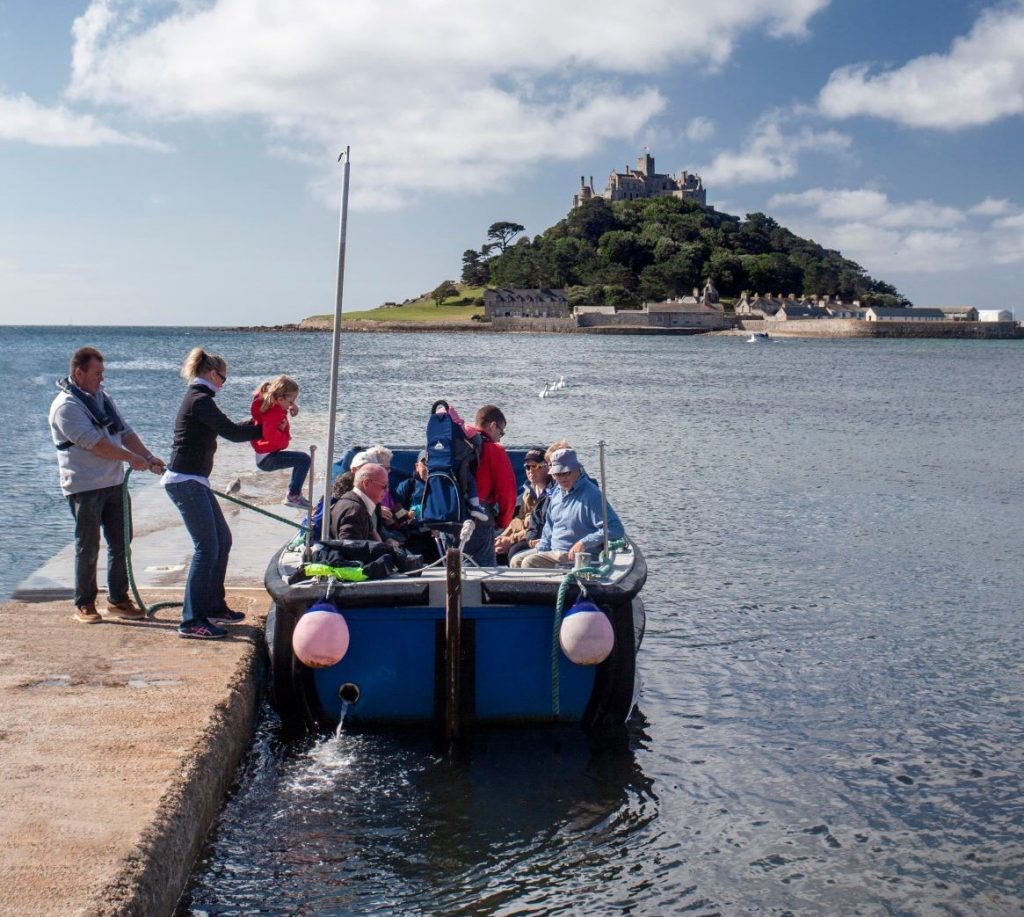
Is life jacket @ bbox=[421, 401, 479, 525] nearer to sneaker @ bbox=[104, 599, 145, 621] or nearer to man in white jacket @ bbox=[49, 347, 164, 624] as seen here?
man in white jacket @ bbox=[49, 347, 164, 624]

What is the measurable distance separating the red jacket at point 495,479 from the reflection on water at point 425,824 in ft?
5.67

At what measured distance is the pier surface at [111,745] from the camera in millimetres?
4582

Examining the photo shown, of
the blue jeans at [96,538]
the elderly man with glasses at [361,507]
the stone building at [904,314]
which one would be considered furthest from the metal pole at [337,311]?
the stone building at [904,314]

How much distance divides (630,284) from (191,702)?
194 m

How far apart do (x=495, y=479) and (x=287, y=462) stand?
1686 mm

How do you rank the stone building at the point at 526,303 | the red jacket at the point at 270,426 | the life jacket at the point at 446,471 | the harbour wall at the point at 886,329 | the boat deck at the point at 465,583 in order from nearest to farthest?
the boat deck at the point at 465,583 → the life jacket at the point at 446,471 → the red jacket at the point at 270,426 → the harbour wall at the point at 886,329 → the stone building at the point at 526,303

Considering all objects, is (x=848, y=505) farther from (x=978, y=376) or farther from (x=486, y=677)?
(x=978, y=376)

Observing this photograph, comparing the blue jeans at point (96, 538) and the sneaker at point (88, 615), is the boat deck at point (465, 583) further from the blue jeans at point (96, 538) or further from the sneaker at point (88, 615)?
the sneaker at point (88, 615)

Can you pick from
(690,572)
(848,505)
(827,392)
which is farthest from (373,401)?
(690,572)

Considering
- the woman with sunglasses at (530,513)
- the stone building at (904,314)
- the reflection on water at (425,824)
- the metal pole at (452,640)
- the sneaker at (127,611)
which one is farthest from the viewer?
the stone building at (904,314)

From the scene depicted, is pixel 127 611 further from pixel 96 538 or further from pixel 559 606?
pixel 559 606

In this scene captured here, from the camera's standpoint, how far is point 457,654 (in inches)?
278

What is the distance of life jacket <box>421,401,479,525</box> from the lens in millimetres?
8125

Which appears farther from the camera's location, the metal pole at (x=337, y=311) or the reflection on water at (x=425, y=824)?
the metal pole at (x=337, y=311)
